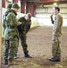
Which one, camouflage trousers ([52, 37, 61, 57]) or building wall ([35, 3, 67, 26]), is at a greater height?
building wall ([35, 3, 67, 26])

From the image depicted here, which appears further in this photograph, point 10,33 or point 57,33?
point 57,33

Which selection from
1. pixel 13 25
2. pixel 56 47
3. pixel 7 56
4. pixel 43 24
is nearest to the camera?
pixel 13 25

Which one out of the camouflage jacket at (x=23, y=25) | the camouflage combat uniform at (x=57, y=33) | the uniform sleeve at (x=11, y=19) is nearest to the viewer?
the uniform sleeve at (x=11, y=19)

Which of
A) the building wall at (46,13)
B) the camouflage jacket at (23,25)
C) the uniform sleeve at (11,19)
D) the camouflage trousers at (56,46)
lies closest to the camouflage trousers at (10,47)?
the uniform sleeve at (11,19)

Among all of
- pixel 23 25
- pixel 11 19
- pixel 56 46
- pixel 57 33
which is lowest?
pixel 56 46

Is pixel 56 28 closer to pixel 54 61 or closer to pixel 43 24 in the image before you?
pixel 54 61

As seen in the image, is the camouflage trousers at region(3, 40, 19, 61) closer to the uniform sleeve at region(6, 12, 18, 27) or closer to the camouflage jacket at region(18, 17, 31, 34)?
the uniform sleeve at region(6, 12, 18, 27)

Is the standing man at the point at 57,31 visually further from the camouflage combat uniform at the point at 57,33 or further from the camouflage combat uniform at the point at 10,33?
the camouflage combat uniform at the point at 10,33

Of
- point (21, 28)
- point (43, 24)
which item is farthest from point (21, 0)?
point (21, 28)

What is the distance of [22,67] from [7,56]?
53 cm

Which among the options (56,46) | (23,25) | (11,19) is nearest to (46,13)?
(23,25)

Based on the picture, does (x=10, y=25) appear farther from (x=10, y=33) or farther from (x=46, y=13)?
(x=46, y=13)

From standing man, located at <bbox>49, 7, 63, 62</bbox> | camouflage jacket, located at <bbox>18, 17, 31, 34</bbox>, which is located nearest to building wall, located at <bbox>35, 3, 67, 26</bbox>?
camouflage jacket, located at <bbox>18, 17, 31, 34</bbox>

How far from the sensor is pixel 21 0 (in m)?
19.2
